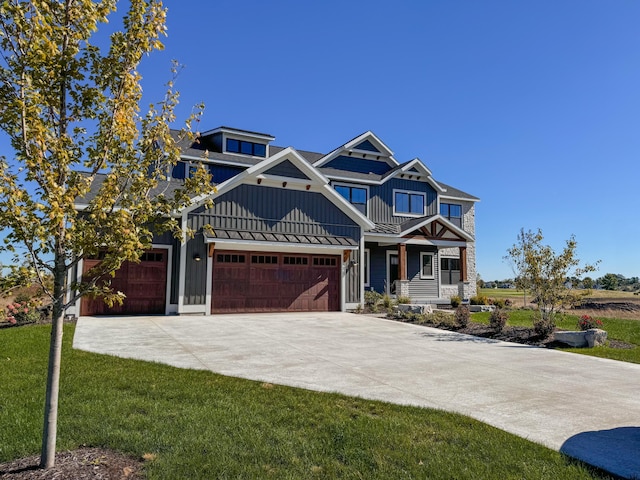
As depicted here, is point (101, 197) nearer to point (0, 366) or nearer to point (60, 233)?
point (60, 233)

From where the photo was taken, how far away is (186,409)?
15.9ft

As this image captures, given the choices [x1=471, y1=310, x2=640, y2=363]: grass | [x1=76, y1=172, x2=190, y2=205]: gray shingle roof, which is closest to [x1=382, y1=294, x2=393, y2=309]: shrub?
[x1=471, y1=310, x2=640, y2=363]: grass

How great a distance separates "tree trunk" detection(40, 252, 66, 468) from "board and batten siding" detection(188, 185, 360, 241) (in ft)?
39.5

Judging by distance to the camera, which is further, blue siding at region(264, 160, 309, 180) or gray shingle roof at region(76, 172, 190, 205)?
blue siding at region(264, 160, 309, 180)

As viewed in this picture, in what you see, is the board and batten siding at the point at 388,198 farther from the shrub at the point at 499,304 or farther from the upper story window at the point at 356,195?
the shrub at the point at 499,304

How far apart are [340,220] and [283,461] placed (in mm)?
15359

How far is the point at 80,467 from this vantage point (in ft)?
11.2

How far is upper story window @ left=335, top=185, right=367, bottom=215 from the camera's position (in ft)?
73.8

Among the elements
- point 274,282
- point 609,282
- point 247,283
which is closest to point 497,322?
point 274,282

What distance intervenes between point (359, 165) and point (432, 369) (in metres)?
17.9

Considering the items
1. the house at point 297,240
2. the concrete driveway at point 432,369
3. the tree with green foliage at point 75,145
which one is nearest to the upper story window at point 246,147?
the house at point 297,240

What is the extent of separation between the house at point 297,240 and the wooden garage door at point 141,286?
Answer: 3 centimetres

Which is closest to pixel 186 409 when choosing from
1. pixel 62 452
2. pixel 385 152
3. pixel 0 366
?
pixel 62 452

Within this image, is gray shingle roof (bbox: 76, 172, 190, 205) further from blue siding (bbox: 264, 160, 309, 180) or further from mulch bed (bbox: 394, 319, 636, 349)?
mulch bed (bbox: 394, 319, 636, 349)
